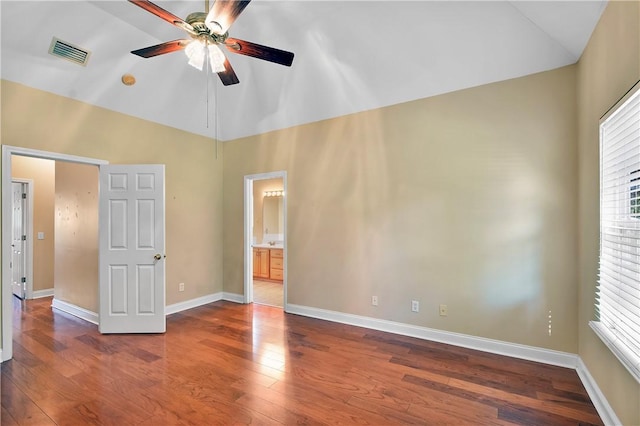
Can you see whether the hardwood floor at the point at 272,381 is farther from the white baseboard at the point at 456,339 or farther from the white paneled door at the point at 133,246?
the white paneled door at the point at 133,246

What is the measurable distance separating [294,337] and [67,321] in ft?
10.5

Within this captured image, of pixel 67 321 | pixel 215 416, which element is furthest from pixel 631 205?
pixel 67 321

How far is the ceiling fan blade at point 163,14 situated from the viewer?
66.3 inches

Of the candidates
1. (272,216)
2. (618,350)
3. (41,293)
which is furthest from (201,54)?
(41,293)

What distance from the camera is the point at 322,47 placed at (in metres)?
3.28

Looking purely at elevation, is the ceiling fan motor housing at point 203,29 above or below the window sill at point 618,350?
above

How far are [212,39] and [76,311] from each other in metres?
4.39

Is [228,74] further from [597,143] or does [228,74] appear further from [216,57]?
[597,143]

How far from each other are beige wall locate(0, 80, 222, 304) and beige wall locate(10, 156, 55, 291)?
2671 mm

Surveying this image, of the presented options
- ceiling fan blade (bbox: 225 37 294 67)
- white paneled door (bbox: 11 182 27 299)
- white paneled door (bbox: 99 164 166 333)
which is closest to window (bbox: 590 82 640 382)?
ceiling fan blade (bbox: 225 37 294 67)

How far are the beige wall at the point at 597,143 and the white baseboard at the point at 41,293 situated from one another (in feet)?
25.1

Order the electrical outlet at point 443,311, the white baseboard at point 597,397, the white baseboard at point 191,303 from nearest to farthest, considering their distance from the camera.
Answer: the white baseboard at point 597,397 → the electrical outlet at point 443,311 → the white baseboard at point 191,303

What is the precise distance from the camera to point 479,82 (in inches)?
121

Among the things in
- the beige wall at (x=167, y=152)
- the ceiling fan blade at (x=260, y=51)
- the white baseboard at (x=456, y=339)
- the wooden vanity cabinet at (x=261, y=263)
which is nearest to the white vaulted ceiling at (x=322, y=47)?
the beige wall at (x=167, y=152)
